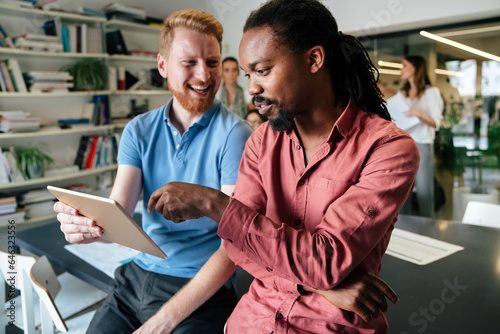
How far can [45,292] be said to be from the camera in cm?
122

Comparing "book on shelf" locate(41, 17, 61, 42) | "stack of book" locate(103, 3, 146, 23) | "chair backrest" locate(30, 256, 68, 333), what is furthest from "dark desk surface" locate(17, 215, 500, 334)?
"stack of book" locate(103, 3, 146, 23)

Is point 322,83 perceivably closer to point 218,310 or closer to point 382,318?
point 382,318

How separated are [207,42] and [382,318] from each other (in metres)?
1.11

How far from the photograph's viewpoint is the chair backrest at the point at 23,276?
130 centimetres

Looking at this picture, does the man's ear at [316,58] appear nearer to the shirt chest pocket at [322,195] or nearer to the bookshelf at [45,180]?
the shirt chest pocket at [322,195]

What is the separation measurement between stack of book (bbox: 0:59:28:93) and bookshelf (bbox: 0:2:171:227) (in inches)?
3.7

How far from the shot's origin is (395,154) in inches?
35.0

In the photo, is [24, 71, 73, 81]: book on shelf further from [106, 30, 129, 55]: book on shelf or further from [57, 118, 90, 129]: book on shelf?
[106, 30, 129, 55]: book on shelf

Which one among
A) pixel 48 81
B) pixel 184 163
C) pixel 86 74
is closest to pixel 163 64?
pixel 184 163

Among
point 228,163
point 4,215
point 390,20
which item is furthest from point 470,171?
point 4,215

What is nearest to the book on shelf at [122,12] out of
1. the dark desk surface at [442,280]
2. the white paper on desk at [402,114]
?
the white paper on desk at [402,114]

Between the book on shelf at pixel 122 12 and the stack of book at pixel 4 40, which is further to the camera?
the book on shelf at pixel 122 12

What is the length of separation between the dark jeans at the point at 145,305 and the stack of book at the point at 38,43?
3041 millimetres

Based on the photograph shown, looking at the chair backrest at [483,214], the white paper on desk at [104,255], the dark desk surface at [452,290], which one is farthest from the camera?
the chair backrest at [483,214]
